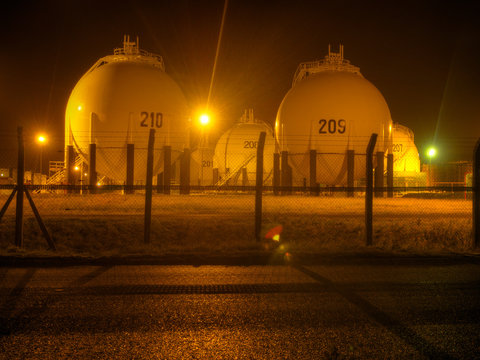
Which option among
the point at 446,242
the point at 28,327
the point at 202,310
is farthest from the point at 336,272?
the point at 446,242

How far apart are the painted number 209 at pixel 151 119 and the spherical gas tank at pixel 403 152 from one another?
80.9ft

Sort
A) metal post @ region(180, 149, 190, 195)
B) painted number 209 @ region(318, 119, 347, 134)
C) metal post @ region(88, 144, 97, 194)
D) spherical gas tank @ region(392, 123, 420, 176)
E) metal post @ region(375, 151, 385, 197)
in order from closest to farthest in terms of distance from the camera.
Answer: metal post @ region(88, 144, 97, 194), painted number 209 @ region(318, 119, 347, 134), metal post @ region(180, 149, 190, 195), metal post @ region(375, 151, 385, 197), spherical gas tank @ region(392, 123, 420, 176)

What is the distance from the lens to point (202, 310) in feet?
13.1

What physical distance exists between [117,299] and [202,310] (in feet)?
3.10

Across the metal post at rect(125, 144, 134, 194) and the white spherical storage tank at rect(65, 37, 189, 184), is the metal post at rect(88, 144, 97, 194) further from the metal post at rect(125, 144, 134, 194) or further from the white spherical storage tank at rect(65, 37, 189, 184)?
the metal post at rect(125, 144, 134, 194)

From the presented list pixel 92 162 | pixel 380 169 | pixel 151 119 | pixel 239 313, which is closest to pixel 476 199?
pixel 239 313

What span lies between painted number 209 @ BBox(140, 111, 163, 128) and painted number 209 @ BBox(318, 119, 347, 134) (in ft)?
30.9

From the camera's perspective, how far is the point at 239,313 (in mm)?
3887

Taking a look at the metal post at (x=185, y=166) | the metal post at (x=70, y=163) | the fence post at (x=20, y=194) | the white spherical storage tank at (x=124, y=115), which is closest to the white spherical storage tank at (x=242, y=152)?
the metal post at (x=185, y=166)

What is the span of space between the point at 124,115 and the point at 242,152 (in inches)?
563

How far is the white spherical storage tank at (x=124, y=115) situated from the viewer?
23844 millimetres

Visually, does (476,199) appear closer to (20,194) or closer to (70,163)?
(20,194)

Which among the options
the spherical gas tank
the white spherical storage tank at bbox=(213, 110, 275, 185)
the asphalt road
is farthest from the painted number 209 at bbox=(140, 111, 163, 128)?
the spherical gas tank

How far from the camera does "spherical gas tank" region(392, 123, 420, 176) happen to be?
4000cm
